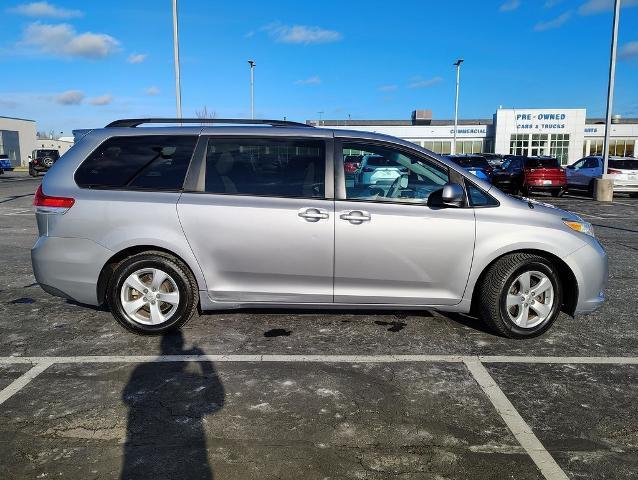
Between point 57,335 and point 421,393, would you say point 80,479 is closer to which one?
point 421,393

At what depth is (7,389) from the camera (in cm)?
358

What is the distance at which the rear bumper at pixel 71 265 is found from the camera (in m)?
4.50

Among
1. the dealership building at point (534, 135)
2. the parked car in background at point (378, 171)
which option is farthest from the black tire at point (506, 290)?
the dealership building at point (534, 135)

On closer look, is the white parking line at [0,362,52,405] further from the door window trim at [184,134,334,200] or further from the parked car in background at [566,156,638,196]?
the parked car in background at [566,156,638,196]

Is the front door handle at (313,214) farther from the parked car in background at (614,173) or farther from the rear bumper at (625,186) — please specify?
the rear bumper at (625,186)

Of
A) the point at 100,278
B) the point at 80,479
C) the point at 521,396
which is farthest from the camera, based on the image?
the point at 100,278

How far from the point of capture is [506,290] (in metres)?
4.46

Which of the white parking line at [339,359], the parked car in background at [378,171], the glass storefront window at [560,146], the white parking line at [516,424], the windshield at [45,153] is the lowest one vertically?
the white parking line at [516,424]

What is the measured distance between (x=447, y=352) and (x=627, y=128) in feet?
226

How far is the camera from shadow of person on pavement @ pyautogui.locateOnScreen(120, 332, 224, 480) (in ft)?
8.79

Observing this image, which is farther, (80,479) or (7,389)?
(7,389)

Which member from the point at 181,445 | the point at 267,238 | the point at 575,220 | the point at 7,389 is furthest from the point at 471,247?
the point at 7,389

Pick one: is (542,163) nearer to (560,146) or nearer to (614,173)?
(614,173)

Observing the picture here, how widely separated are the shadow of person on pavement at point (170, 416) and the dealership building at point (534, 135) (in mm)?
56481
